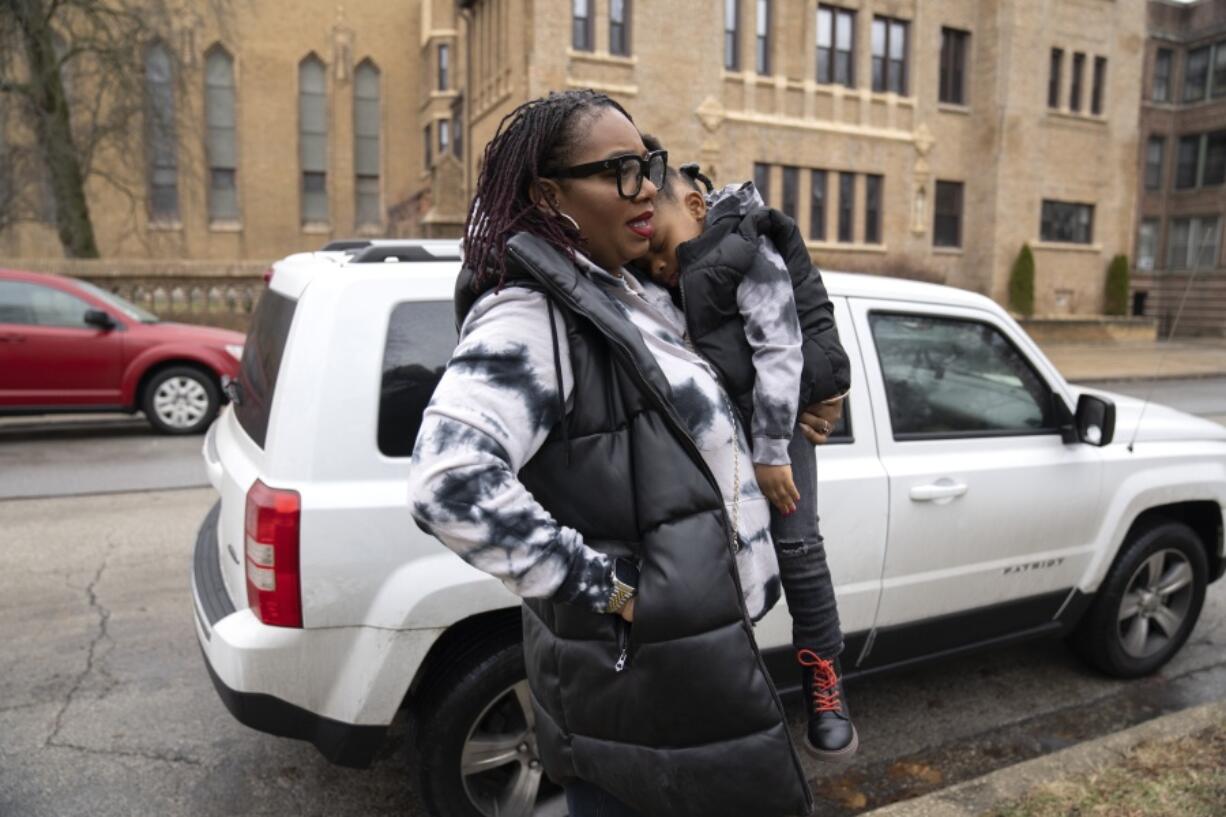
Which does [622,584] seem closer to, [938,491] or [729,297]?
[729,297]

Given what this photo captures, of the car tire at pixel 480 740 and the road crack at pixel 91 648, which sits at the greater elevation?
the car tire at pixel 480 740

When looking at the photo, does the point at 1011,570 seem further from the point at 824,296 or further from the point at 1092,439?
the point at 824,296

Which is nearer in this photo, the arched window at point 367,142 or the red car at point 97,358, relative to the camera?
the red car at point 97,358

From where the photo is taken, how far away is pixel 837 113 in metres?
29.3

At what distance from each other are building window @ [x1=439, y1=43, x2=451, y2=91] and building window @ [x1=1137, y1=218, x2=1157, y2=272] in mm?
32666

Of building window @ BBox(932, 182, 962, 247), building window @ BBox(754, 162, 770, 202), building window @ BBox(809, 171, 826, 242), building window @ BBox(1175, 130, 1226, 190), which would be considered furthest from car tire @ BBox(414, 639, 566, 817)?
building window @ BBox(1175, 130, 1226, 190)

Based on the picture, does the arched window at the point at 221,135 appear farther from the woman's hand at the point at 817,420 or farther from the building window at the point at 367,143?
the woman's hand at the point at 817,420

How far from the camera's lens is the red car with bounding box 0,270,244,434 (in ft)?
33.0

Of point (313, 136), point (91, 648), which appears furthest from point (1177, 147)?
point (91, 648)

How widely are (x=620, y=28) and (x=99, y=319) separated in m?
19.4

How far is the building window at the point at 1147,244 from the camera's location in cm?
4447

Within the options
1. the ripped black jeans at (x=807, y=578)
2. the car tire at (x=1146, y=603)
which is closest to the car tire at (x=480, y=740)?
the ripped black jeans at (x=807, y=578)

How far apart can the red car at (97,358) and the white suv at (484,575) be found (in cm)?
749

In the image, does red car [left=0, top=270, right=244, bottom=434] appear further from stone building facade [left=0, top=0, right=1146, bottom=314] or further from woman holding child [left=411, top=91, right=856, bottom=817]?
stone building facade [left=0, top=0, right=1146, bottom=314]
